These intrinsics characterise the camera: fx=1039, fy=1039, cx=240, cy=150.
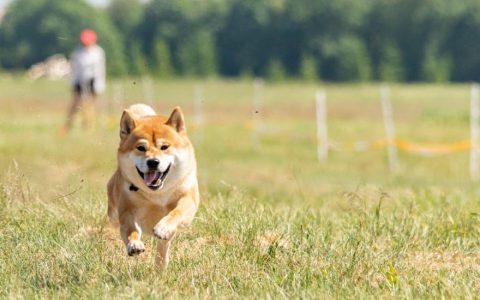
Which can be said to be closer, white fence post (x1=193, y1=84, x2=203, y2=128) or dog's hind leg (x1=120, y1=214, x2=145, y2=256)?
dog's hind leg (x1=120, y1=214, x2=145, y2=256)

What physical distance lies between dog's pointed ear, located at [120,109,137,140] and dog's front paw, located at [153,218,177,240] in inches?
23.6

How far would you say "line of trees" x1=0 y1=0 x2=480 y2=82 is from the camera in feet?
380

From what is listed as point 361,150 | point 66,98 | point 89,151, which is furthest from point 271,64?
point 89,151

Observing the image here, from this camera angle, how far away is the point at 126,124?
618 centimetres

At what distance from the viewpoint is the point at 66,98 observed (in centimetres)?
5566

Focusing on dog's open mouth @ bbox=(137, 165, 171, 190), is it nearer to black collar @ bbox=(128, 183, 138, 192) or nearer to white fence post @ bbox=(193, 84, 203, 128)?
black collar @ bbox=(128, 183, 138, 192)

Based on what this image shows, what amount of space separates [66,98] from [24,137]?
33570mm

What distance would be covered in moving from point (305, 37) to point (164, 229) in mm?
129541

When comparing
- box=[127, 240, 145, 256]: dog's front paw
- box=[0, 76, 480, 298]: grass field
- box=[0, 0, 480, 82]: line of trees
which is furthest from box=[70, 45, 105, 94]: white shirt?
box=[0, 0, 480, 82]: line of trees

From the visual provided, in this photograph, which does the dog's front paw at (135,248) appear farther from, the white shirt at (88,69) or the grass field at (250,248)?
the white shirt at (88,69)

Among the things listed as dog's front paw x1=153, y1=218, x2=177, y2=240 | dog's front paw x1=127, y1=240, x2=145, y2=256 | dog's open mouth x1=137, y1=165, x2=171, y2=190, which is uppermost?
dog's open mouth x1=137, y1=165, x2=171, y2=190

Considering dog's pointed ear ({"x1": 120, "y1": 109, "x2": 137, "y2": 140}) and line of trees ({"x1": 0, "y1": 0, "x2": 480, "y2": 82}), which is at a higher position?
dog's pointed ear ({"x1": 120, "y1": 109, "x2": 137, "y2": 140})

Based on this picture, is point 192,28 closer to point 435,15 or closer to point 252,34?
point 252,34

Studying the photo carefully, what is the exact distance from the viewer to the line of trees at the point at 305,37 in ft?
380
